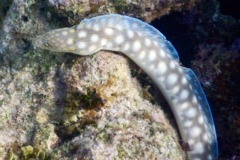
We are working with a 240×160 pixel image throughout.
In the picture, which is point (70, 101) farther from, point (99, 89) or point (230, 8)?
point (230, 8)

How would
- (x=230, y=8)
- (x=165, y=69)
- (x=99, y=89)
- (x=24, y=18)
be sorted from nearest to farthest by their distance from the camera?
(x=99, y=89)
(x=165, y=69)
(x=24, y=18)
(x=230, y=8)

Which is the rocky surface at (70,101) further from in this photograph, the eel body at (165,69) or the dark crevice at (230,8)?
the dark crevice at (230,8)

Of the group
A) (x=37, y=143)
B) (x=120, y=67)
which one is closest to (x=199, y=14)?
(x=120, y=67)

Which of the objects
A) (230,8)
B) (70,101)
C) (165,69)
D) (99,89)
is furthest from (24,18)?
(230,8)

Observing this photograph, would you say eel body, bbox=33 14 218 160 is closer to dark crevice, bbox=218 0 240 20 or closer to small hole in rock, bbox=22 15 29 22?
small hole in rock, bbox=22 15 29 22

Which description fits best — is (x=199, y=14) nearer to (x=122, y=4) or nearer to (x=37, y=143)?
(x=122, y=4)

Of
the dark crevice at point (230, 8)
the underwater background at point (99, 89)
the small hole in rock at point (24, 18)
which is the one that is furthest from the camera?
the dark crevice at point (230, 8)

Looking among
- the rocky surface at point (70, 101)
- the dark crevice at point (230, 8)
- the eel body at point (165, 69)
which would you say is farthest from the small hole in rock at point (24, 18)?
the dark crevice at point (230, 8)

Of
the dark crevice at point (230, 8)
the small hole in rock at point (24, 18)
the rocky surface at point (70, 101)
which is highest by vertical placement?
the dark crevice at point (230, 8)

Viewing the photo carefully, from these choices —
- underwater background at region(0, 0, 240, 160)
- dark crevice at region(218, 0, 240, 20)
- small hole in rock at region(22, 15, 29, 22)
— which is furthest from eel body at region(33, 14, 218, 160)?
dark crevice at region(218, 0, 240, 20)
